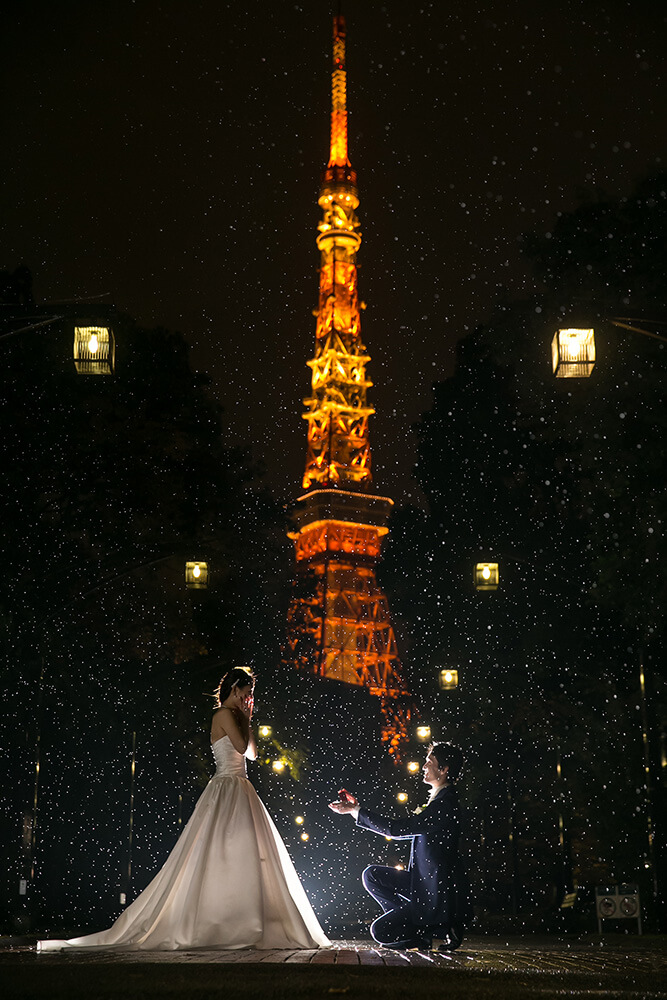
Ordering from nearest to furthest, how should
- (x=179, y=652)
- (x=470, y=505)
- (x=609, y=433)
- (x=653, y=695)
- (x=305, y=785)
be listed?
1. (x=609, y=433)
2. (x=653, y=695)
3. (x=179, y=652)
4. (x=470, y=505)
5. (x=305, y=785)

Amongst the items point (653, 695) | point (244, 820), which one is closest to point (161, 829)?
point (653, 695)

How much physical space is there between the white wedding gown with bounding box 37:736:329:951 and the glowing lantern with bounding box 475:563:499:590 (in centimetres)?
1928

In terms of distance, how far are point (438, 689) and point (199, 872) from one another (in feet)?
90.2

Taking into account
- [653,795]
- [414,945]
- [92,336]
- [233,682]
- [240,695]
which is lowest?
[414,945]

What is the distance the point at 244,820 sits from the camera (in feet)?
35.9

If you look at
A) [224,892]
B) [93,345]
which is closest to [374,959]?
[224,892]

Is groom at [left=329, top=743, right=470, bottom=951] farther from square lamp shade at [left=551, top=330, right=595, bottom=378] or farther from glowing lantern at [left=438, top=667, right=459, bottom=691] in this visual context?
glowing lantern at [left=438, top=667, right=459, bottom=691]

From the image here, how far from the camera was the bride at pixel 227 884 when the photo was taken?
10344mm

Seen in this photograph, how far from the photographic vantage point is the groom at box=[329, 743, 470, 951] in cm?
1105

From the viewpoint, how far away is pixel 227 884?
10500 millimetres

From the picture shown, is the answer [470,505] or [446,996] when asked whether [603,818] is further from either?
[446,996]

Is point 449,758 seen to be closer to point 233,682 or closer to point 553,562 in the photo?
point 233,682

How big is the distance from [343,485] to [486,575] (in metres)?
72.5

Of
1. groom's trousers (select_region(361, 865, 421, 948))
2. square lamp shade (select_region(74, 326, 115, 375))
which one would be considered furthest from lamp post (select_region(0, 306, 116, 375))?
groom's trousers (select_region(361, 865, 421, 948))
